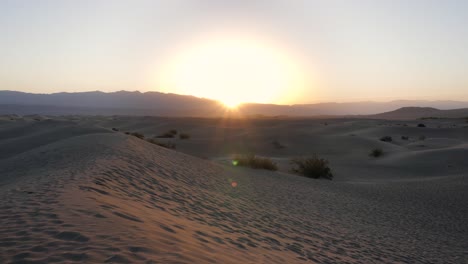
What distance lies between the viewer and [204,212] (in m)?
8.63

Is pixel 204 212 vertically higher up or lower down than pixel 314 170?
higher up

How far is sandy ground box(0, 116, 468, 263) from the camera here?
5.03m

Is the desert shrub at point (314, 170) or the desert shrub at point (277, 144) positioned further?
the desert shrub at point (277, 144)

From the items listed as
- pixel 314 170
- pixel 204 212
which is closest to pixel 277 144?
pixel 314 170

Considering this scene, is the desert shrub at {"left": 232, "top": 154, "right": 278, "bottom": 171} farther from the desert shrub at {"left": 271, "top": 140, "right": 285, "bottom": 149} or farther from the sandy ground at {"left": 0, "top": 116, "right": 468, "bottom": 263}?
the desert shrub at {"left": 271, "top": 140, "right": 285, "bottom": 149}

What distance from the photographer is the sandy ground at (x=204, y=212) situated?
5027 mm

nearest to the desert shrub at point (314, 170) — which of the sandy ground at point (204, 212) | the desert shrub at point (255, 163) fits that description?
the sandy ground at point (204, 212)

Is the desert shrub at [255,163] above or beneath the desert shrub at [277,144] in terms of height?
above

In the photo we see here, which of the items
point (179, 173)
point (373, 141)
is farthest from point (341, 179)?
point (373, 141)

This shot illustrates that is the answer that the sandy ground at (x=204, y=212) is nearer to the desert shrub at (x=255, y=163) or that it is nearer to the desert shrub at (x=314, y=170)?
the desert shrub at (x=314, y=170)

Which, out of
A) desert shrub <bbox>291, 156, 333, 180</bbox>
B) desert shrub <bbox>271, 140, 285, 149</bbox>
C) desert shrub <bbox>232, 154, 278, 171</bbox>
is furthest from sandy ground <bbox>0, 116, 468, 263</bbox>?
desert shrub <bbox>271, 140, 285, 149</bbox>

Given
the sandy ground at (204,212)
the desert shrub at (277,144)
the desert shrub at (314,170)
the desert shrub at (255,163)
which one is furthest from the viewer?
the desert shrub at (277,144)

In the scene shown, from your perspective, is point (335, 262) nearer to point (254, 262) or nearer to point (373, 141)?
point (254, 262)

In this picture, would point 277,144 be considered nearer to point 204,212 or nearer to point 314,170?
point 314,170
